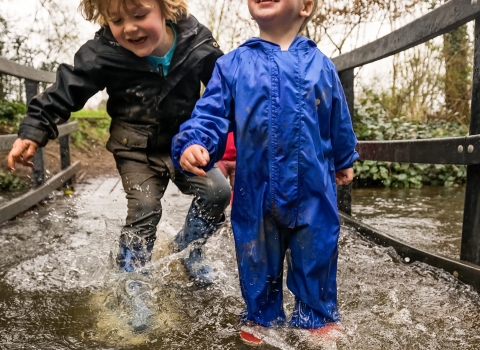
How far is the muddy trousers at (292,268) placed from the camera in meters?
1.80

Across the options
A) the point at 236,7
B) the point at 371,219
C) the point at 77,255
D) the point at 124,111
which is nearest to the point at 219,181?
the point at 124,111

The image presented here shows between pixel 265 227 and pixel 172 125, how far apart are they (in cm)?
83

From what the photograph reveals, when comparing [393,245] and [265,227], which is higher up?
[265,227]

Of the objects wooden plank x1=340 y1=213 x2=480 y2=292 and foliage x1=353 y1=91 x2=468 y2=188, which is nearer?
wooden plank x1=340 y1=213 x2=480 y2=292

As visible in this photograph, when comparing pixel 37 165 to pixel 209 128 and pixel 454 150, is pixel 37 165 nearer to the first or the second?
pixel 209 128

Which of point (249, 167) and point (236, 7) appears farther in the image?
point (236, 7)

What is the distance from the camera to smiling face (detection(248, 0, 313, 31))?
1.80 metres

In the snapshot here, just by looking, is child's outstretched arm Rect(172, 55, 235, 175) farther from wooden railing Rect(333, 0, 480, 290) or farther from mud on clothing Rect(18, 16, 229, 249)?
wooden railing Rect(333, 0, 480, 290)

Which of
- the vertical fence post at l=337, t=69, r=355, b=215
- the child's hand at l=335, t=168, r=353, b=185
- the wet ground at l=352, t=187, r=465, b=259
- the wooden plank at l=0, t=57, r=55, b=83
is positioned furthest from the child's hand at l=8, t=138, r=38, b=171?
the vertical fence post at l=337, t=69, r=355, b=215

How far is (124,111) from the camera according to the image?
2404mm

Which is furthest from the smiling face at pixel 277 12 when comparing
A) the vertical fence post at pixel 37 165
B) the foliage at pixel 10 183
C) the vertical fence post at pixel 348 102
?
the foliage at pixel 10 183

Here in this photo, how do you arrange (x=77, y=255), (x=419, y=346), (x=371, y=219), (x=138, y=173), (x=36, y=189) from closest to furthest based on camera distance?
(x=419, y=346) < (x=138, y=173) < (x=77, y=255) < (x=371, y=219) < (x=36, y=189)

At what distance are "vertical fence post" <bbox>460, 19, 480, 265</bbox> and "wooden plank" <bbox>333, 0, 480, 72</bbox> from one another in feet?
0.30

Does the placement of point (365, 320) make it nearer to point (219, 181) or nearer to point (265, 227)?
point (265, 227)
